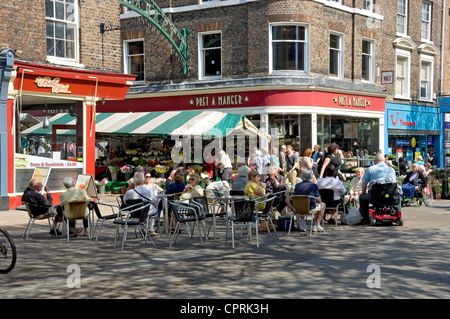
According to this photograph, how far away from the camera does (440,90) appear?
33219mm

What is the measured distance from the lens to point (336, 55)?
85.7 feet

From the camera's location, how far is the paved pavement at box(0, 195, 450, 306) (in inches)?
276

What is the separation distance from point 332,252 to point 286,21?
15911 mm

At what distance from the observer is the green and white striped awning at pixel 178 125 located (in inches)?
820

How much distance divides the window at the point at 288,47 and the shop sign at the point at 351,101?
2572 mm

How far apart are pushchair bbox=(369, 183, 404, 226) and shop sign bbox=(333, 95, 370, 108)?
13124 mm

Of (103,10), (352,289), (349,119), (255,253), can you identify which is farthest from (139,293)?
(349,119)

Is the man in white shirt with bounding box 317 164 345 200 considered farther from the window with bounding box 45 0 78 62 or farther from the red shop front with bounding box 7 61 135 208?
the window with bounding box 45 0 78 62

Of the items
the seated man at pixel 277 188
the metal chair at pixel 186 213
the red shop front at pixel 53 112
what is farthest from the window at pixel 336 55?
the metal chair at pixel 186 213

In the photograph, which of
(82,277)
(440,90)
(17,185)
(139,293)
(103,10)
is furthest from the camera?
(440,90)

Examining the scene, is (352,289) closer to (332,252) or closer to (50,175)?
(332,252)

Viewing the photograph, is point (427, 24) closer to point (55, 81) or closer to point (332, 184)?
point (55, 81)

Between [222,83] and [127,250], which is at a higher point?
[222,83]

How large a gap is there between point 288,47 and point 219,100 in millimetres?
3654
